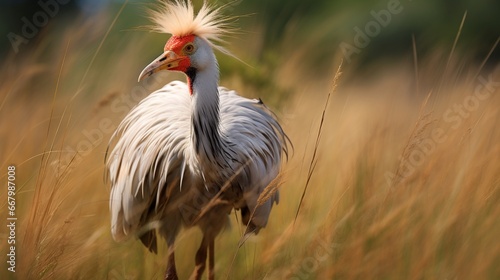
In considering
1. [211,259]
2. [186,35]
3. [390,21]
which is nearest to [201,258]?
[211,259]

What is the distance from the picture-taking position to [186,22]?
353 cm

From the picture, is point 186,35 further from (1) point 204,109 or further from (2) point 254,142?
(2) point 254,142

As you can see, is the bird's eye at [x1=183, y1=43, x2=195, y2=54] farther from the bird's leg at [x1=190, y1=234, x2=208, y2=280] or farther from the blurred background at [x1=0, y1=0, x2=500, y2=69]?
the blurred background at [x1=0, y1=0, x2=500, y2=69]

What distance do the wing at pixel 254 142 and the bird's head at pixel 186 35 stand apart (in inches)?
16.9

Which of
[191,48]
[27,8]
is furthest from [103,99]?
[27,8]

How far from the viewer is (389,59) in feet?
32.8

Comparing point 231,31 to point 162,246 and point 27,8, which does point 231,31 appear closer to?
point 162,246

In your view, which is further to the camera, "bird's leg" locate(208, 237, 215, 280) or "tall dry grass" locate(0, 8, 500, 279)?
"bird's leg" locate(208, 237, 215, 280)

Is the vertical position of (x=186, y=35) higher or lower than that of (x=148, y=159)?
higher

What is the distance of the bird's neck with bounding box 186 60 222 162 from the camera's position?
3.43m

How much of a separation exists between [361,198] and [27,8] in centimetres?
447

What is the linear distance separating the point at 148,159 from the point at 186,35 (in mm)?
684

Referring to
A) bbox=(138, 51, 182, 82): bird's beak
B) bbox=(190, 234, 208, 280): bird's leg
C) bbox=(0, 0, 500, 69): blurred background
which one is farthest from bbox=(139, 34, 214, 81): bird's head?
bbox=(0, 0, 500, 69): blurred background

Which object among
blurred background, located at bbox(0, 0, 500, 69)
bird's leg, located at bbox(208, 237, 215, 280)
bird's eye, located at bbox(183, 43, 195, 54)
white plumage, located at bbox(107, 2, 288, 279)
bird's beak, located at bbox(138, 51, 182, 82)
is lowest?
bird's leg, located at bbox(208, 237, 215, 280)
